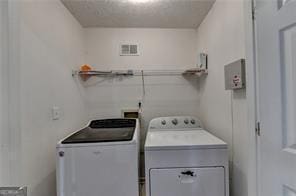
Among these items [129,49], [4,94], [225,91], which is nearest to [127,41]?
[129,49]

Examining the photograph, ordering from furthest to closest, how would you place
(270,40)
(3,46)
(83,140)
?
(83,140) → (3,46) → (270,40)

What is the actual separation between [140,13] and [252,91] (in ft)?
5.60

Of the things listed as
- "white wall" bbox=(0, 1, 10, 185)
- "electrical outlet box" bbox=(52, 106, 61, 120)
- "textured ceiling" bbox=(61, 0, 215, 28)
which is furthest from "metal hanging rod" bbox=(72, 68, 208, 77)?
"white wall" bbox=(0, 1, 10, 185)

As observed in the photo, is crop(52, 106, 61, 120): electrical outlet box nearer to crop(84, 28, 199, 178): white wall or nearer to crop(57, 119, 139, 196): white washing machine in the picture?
crop(57, 119, 139, 196): white washing machine

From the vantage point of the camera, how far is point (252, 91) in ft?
4.31

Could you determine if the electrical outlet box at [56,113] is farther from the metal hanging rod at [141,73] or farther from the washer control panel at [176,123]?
the washer control panel at [176,123]

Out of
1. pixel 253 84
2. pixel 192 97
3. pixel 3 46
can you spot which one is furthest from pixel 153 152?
pixel 192 97

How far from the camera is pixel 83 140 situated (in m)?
1.72

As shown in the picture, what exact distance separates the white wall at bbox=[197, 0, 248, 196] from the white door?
21.6 inches

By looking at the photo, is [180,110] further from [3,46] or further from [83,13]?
[3,46]

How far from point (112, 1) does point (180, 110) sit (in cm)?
168

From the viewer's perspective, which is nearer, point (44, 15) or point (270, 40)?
point (270, 40)

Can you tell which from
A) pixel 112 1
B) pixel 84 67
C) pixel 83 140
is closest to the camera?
pixel 83 140

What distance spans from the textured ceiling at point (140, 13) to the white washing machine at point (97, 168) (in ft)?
4.91
